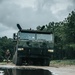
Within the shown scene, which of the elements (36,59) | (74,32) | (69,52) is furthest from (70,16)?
(36,59)

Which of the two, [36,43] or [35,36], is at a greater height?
[35,36]

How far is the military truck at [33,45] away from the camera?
25.4m

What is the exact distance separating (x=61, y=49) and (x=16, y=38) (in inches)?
2346

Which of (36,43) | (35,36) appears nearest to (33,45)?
(36,43)

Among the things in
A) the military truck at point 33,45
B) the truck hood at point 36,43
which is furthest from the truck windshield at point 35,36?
the truck hood at point 36,43

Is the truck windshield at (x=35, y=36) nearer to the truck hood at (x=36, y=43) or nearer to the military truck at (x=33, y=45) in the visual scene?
the military truck at (x=33, y=45)

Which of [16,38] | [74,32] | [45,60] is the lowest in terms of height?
[45,60]

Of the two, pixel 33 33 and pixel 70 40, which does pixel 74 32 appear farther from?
pixel 33 33

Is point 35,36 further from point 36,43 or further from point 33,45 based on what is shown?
point 33,45

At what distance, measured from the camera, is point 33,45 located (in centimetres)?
2567

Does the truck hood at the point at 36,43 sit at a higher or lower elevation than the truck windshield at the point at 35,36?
lower

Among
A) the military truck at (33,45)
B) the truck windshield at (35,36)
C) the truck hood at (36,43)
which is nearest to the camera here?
the truck hood at (36,43)

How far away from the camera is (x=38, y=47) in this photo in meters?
25.8

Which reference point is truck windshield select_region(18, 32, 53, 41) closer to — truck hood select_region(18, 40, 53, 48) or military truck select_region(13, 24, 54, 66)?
military truck select_region(13, 24, 54, 66)
